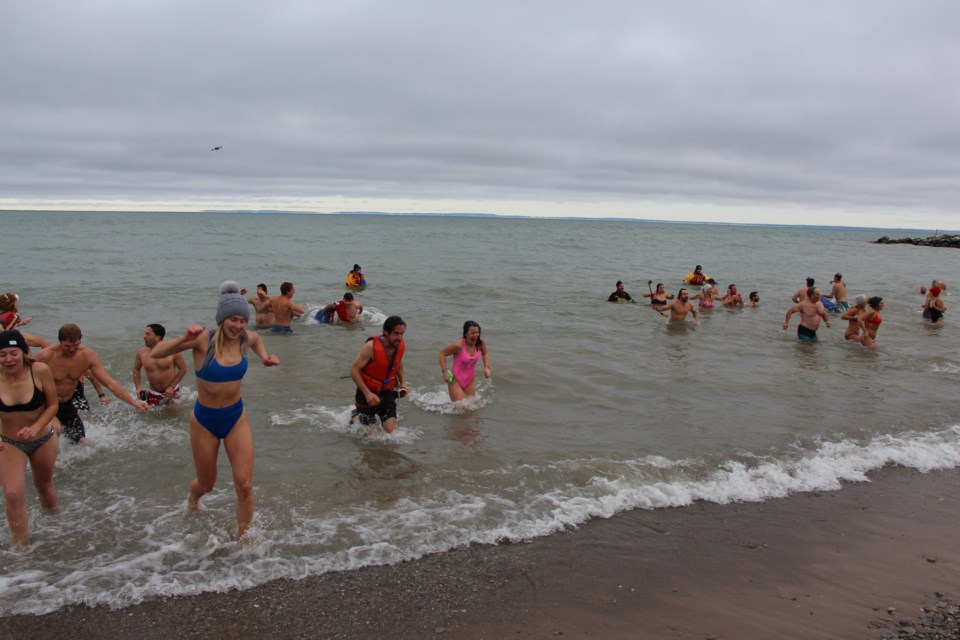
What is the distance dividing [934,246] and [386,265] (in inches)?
2552

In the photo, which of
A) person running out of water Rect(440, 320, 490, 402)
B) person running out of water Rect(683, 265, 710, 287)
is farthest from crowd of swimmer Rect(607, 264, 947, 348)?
person running out of water Rect(440, 320, 490, 402)

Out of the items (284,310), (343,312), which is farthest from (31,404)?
(343,312)

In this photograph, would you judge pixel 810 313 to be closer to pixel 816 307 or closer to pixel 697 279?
pixel 816 307

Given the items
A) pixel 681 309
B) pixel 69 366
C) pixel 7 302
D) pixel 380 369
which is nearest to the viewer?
pixel 69 366

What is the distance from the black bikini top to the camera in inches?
180

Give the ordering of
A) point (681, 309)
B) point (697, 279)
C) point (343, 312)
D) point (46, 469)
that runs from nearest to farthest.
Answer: point (46, 469) < point (343, 312) < point (681, 309) < point (697, 279)

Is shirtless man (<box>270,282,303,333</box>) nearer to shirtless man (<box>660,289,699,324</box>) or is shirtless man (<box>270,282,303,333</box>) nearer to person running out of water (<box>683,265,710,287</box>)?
shirtless man (<box>660,289,699,324</box>)

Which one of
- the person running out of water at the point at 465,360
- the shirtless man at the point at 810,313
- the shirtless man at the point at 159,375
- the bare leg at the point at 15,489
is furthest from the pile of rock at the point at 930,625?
the shirtless man at the point at 810,313

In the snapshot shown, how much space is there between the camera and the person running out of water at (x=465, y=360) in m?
8.10

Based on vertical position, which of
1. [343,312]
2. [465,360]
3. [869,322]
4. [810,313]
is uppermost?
[810,313]

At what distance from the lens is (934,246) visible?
2729 inches

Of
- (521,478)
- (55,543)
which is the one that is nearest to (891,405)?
(521,478)

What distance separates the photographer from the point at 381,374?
6883mm

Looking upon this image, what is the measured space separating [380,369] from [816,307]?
10787mm
